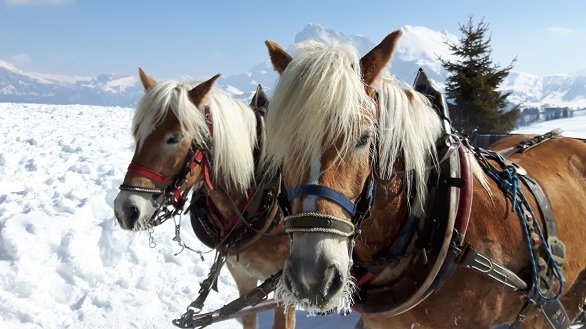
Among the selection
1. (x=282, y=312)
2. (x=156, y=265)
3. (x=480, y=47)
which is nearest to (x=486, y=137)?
(x=282, y=312)

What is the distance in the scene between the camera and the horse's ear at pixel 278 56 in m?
1.79

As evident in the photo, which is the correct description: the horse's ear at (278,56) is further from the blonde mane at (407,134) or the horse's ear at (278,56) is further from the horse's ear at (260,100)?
the horse's ear at (260,100)

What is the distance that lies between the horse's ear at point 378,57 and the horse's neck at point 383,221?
15.3 inches

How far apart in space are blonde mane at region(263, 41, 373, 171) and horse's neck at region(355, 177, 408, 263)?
0.31 meters

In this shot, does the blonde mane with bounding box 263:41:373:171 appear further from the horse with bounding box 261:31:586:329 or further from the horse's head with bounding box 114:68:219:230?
the horse's head with bounding box 114:68:219:230

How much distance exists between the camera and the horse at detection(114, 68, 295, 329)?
276 centimetres

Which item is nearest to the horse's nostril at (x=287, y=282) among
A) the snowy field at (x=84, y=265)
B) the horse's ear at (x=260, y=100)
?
the horse's ear at (x=260, y=100)

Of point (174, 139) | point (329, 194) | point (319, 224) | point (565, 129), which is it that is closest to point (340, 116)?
point (329, 194)

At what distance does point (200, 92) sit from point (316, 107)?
69.5 inches

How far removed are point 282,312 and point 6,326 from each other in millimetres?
2509

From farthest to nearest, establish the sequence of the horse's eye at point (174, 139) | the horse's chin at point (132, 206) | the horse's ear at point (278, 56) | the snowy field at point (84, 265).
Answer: the snowy field at point (84, 265) < the horse's eye at point (174, 139) < the horse's chin at point (132, 206) < the horse's ear at point (278, 56)

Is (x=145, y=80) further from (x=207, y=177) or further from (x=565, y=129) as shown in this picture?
(x=565, y=129)

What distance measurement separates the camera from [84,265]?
4867 millimetres

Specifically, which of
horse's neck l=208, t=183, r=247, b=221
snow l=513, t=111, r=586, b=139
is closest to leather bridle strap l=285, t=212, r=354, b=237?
horse's neck l=208, t=183, r=247, b=221
